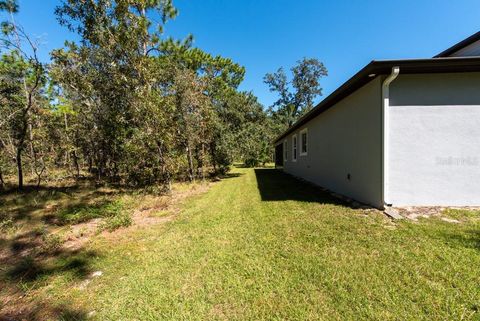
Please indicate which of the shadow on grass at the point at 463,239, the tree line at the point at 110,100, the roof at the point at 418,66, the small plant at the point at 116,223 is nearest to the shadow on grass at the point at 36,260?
the small plant at the point at 116,223

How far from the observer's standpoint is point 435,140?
453 cm

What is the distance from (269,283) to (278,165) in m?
19.6

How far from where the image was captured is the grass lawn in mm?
1982

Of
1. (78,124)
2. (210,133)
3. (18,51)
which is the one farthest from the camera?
(210,133)

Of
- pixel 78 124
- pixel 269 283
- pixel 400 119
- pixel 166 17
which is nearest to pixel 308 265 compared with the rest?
pixel 269 283

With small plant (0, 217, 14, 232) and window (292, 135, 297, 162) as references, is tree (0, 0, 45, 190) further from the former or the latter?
window (292, 135, 297, 162)

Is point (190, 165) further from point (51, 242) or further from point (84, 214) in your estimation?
point (51, 242)

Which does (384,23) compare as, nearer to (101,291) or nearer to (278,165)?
(101,291)

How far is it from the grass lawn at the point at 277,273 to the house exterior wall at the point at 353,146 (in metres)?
1.21

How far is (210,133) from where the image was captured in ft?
39.0

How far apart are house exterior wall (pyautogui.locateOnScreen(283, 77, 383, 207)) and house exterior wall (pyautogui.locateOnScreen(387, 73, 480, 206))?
293mm

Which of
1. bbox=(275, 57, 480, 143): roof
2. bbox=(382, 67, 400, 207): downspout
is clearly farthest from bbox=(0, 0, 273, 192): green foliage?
bbox=(382, 67, 400, 207): downspout

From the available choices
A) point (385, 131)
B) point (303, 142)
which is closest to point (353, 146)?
point (385, 131)

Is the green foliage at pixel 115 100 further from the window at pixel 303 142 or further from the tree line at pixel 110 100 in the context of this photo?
the window at pixel 303 142
